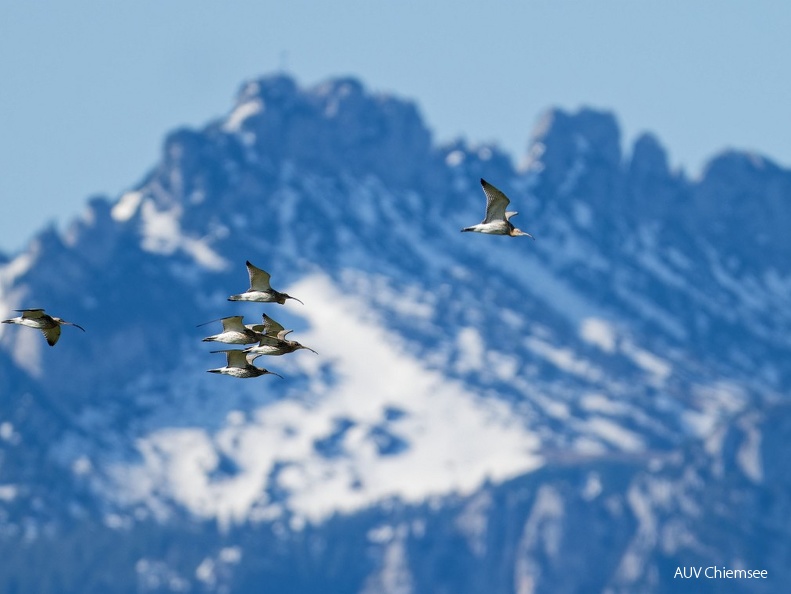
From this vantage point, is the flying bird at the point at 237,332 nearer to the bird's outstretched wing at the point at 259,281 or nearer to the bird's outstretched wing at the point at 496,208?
the bird's outstretched wing at the point at 259,281

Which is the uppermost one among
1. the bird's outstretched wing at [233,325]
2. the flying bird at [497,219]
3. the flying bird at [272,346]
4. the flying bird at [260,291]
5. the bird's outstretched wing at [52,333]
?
the flying bird at [497,219]

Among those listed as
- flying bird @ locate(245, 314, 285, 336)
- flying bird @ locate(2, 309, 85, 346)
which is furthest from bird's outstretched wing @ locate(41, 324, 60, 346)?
flying bird @ locate(245, 314, 285, 336)

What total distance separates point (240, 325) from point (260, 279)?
2258 mm

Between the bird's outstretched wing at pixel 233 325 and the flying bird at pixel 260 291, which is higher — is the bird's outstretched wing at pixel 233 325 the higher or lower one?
the lower one

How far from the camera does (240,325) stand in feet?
Answer: 309

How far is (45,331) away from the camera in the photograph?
91.4m

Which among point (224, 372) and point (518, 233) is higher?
point (518, 233)

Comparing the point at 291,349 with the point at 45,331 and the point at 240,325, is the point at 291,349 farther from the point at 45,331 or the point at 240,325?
the point at 45,331

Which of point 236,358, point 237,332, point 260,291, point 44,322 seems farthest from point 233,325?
point 44,322

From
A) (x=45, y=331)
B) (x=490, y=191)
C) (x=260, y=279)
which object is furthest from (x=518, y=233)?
(x=45, y=331)

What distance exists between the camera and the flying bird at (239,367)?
9400cm

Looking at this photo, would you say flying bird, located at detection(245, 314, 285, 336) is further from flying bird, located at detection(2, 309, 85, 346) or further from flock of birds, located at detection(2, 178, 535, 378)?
flying bird, located at detection(2, 309, 85, 346)

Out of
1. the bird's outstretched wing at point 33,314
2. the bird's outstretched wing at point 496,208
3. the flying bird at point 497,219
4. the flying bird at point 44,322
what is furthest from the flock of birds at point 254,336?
the bird's outstretched wing at point 496,208

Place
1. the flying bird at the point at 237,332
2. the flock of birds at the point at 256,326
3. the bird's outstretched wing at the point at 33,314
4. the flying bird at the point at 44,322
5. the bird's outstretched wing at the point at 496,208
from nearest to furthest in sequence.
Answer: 1. the bird's outstretched wing at the point at 33,314
2. the flying bird at the point at 44,322
3. the flock of birds at the point at 256,326
4. the flying bird at the point at 237,332
5. the bird's outstretched wing at the point at 496,208
